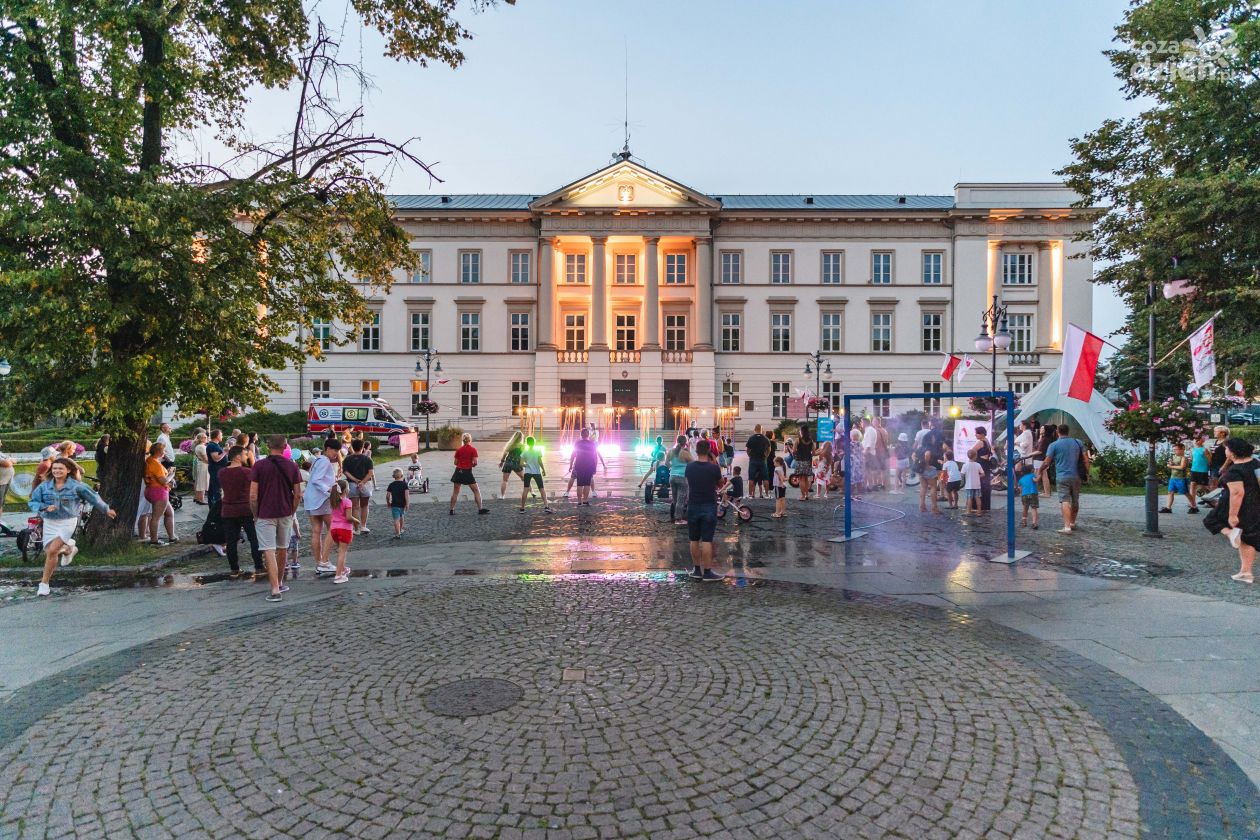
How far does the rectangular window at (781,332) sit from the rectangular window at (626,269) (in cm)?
1034

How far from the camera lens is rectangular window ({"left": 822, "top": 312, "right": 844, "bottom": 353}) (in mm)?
48438

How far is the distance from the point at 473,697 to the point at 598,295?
42590 mm

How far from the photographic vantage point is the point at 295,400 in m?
46.8

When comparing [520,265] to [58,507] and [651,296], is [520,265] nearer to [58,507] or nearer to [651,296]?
[651,296]

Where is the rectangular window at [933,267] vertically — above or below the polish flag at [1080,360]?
above

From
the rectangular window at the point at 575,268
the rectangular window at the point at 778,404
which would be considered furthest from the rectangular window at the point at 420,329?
the rectangular window at the point at 778,404

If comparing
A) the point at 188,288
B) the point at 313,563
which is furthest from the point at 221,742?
the point at 188,288

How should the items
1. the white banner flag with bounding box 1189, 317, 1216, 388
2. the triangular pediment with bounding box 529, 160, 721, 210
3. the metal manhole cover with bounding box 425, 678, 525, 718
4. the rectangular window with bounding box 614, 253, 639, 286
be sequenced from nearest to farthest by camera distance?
the metal manhole cover with bounding box 425, 678, 525, 718
the white banner flag with bounding box 1189, 317, 1216, 388
the triangular pediment with bounding box 529, 160, 721, 210
the rectangular window with bounding box 614, 253, 639, 286

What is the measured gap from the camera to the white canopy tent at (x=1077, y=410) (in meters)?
24.3

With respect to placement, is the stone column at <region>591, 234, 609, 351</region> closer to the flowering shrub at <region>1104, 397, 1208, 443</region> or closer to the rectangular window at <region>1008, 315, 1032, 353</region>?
the rectangular window at <region>1008, 315, 1032, 353</region>

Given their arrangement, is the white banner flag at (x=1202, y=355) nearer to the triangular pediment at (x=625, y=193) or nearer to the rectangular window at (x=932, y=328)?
the triangular pediment at (x=625, y=193)

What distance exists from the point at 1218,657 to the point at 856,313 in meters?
44.7

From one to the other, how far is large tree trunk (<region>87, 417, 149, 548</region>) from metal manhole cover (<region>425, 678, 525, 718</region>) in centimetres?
838

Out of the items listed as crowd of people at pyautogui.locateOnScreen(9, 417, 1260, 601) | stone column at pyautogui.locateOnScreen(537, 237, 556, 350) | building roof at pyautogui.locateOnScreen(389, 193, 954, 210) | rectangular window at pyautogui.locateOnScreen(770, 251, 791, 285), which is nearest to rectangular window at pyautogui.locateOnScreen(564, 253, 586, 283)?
stone column at pyautogui.locateOnScreen(537, 237, 556, 350)
